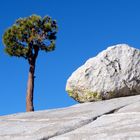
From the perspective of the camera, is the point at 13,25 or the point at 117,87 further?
the point at 13,25

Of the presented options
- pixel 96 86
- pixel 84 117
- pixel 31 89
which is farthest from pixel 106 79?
pixel 31 89

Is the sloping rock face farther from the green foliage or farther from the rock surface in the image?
the green foliage

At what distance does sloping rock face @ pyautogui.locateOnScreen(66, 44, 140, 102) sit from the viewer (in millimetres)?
19328

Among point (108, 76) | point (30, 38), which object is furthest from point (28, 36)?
point (108, 76)

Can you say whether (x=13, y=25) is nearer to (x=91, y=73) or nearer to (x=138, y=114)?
(x=91, y=73)

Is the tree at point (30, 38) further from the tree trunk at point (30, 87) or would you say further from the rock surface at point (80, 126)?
the rock surface at point (80, 126)

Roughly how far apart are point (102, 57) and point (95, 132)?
32.6ft

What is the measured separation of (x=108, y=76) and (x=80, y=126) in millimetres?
7692

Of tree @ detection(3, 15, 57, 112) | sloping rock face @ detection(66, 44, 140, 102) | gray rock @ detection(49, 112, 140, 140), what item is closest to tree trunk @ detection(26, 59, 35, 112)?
tree @ detection(3, 15, 57, 112)

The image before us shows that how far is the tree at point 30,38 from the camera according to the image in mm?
31656

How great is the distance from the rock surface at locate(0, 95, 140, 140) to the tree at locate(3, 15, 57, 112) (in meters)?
17.0

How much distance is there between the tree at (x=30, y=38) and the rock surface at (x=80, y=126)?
17.0 meters

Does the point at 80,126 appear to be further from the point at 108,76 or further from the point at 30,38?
the point at 30,38

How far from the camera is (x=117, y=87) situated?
19.2 m
